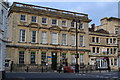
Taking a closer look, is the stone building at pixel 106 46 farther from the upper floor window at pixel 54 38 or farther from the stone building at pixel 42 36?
the upper floor window at pixel 54 38

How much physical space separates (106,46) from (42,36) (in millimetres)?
18599

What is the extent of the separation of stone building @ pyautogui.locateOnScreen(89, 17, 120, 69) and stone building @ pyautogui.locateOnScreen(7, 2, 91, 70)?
372 cm

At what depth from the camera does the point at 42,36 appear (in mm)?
38844

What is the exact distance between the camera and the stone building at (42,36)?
36094mm

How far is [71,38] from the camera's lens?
138 ft

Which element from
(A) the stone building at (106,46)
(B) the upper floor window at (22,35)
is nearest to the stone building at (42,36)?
(B) the upper floor window at (22,35)

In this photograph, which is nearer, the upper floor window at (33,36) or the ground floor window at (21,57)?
the ground floor window at (21,57)

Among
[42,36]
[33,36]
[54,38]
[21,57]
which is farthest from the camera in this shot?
[54,38]

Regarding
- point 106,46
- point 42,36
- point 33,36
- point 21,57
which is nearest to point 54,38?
point 42,36

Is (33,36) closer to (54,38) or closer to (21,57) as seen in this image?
(54,38)

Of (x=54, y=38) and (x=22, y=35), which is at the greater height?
(x=22, y=35)

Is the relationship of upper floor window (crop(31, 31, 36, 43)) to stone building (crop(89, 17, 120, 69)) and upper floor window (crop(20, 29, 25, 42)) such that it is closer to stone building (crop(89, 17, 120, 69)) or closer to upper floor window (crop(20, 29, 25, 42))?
upper floor window (crop(20, 29, 25, 42))

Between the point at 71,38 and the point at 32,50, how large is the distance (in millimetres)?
9487

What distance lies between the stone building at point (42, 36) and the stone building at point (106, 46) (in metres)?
3.72
